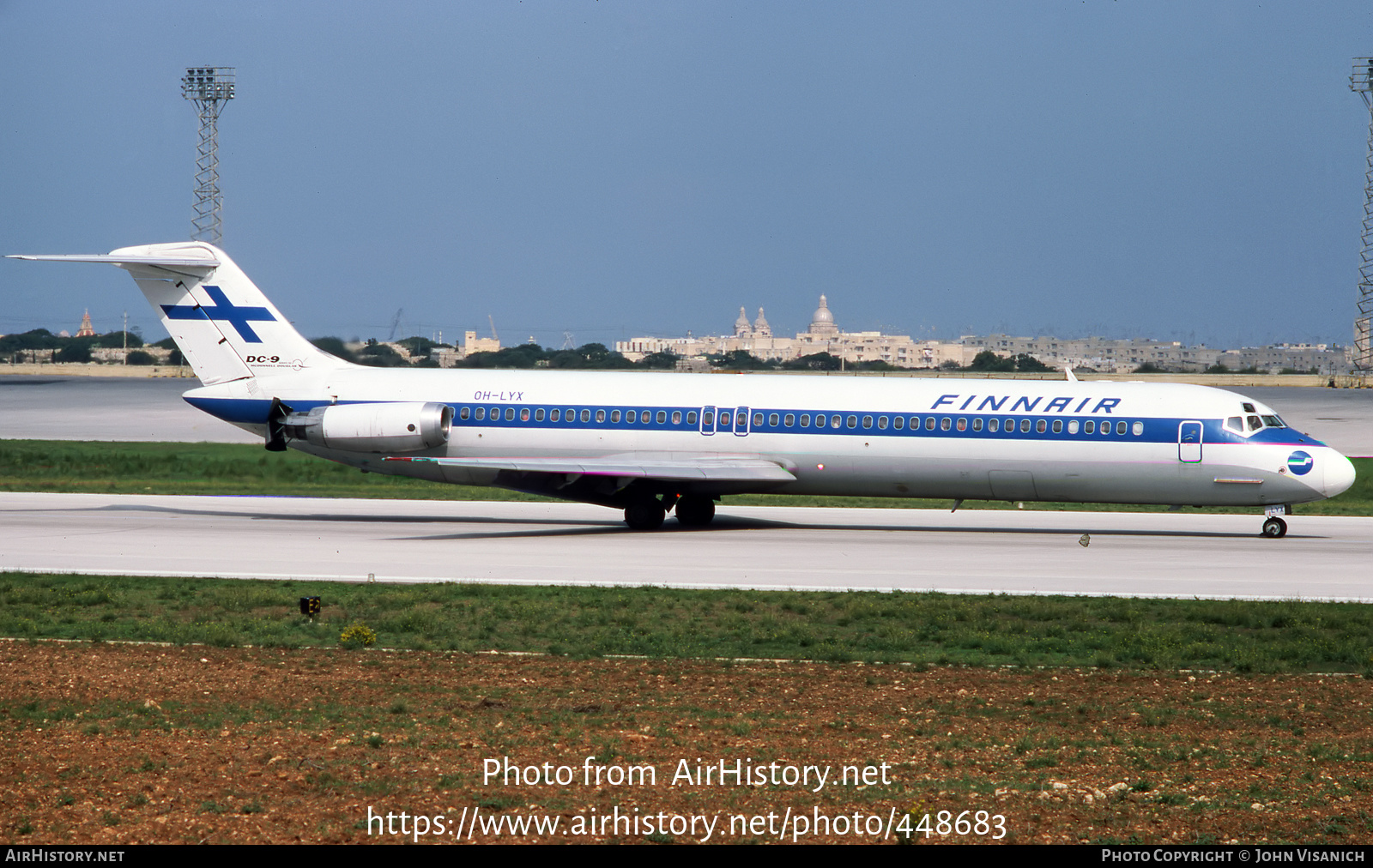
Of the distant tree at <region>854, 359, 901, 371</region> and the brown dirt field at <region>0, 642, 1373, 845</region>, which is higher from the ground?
the distant tree at <region>854, 359, 901, 371</region>

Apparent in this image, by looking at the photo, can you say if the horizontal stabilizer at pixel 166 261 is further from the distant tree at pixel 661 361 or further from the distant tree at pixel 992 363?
the distant tree at pixel 992 363

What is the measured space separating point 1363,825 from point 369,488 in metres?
32.8

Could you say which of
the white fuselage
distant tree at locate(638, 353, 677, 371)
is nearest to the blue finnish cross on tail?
the white fuselage

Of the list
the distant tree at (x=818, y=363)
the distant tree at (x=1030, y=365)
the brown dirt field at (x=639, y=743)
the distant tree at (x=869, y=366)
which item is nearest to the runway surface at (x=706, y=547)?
the brown dirt field at (x=639, y=743)

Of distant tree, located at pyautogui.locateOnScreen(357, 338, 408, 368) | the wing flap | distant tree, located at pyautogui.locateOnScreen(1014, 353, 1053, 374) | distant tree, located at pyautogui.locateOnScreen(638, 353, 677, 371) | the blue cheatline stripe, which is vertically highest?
distant tree, located at pyautogui.locateOnScreen(1014, 353, 1053, 374)

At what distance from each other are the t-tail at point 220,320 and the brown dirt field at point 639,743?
1589cm

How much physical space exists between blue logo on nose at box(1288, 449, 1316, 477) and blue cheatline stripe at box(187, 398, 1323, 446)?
40 cm

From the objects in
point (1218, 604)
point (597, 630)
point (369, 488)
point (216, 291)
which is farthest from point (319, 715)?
point (369, 488)

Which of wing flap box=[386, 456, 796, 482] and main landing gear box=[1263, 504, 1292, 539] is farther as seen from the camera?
main landing gear box=[1263, 504, 1292, 539]

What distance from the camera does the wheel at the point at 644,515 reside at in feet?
91.7

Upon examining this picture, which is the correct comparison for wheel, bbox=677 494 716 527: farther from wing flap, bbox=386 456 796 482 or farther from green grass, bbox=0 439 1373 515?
green grass, bbox=0 439 1373 515

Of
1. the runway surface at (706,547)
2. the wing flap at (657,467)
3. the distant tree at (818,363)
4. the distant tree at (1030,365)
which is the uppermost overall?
the distant tree at (1030,365)

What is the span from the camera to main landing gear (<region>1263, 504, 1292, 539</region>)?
27.3m

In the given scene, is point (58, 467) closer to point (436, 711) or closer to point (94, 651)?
point (94, 651)
